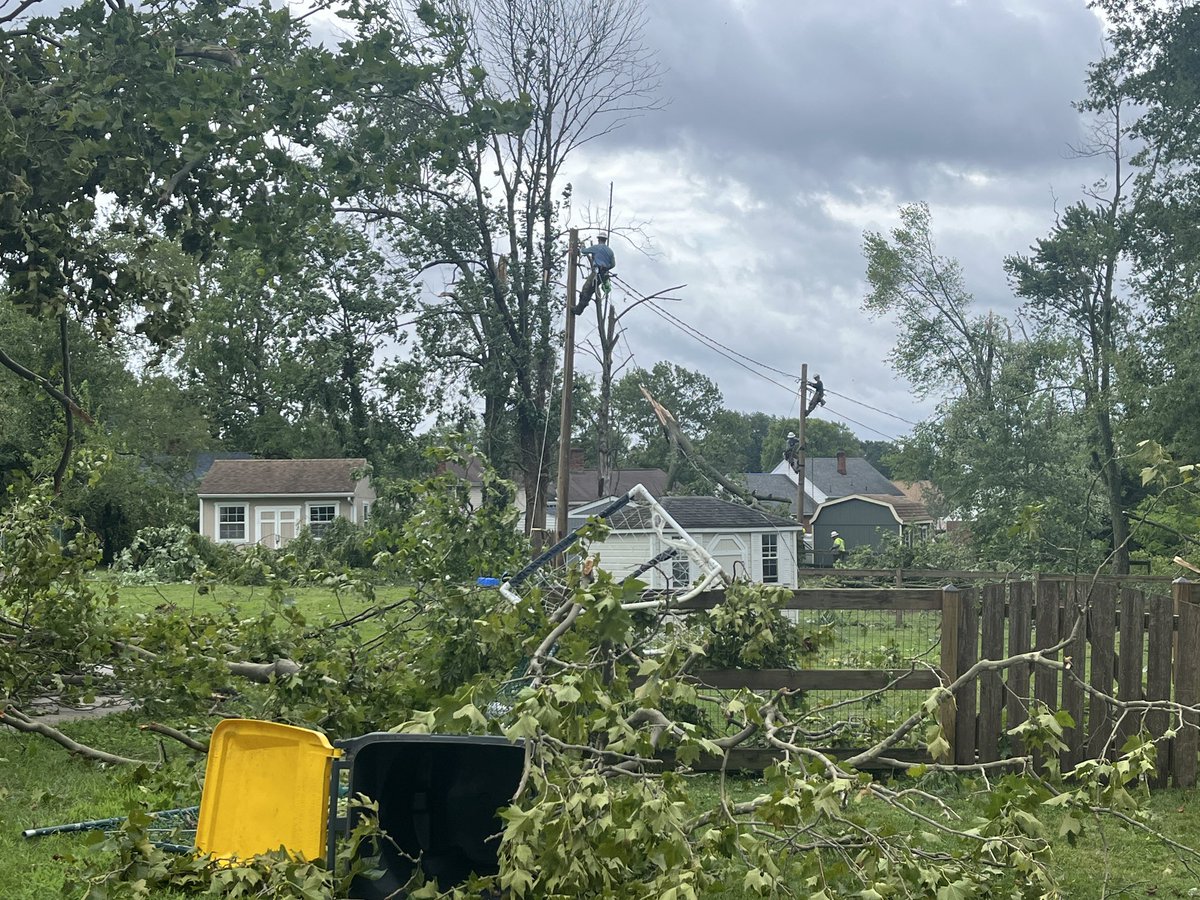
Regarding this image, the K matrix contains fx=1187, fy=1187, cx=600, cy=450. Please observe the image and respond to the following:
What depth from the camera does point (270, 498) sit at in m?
44.9

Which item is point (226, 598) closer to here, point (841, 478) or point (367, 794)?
point (367, 794)

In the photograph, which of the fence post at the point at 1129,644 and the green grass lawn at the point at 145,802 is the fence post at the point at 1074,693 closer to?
the fence post at the point at 1129,644

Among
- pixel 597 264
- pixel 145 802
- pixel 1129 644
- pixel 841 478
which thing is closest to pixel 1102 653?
pixel 1129 644

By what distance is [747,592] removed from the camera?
7316 millimetres

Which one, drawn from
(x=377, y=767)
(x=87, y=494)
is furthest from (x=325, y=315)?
(x=377, y=767)

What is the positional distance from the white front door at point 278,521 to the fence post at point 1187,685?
40266 mm

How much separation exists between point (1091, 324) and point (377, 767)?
34.9 metres

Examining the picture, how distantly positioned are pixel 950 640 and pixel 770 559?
19.0 meters

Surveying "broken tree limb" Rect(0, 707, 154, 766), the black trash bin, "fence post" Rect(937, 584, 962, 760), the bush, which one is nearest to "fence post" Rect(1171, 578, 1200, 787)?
"fence post" Rect(937, 584, 962, 760)

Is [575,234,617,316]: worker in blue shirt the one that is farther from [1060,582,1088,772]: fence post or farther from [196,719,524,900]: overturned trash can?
[196,719,524,900]: overturned trash can

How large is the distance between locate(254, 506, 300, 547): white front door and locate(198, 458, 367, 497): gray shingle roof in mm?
883

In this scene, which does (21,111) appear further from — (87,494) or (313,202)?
(87,494)

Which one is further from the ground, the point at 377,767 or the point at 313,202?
the point at 313,202

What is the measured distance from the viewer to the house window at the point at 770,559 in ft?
86.3
